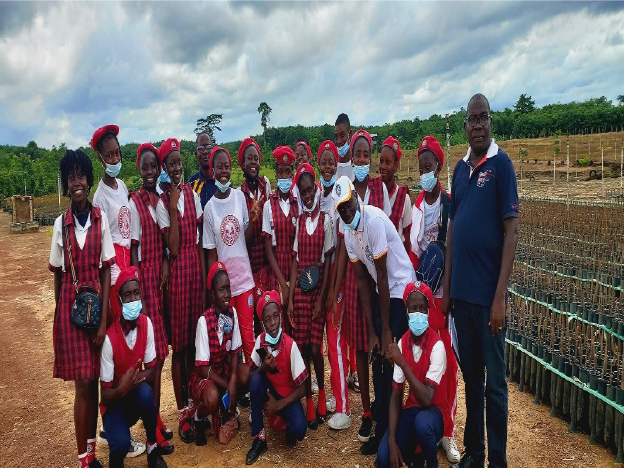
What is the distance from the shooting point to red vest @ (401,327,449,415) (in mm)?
3225

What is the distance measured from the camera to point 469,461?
3.18 meters

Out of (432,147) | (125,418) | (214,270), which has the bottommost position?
(125,418)

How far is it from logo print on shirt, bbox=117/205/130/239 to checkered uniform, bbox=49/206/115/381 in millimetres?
383

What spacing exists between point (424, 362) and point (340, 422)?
1193 millimetres

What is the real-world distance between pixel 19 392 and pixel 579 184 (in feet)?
114

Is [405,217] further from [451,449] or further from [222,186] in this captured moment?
[451,449]

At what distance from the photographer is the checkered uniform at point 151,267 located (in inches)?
146

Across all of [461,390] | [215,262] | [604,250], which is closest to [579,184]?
[604,250]

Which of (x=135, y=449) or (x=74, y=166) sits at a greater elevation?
(x=74, y=166)

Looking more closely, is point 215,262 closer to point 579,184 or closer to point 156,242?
point 156,242

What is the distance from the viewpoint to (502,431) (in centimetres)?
291

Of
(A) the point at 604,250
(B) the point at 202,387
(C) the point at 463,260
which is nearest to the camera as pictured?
(C) the point at 463,260

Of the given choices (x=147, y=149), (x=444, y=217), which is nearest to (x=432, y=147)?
(x=444, y=217)

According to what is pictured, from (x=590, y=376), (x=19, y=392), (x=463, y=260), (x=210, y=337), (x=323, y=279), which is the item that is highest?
(x=463, y=260)
